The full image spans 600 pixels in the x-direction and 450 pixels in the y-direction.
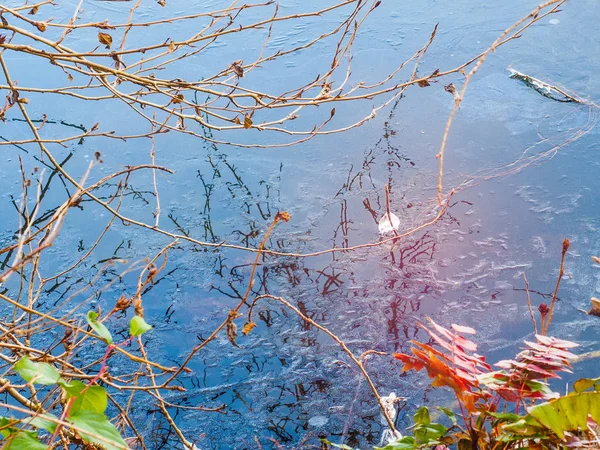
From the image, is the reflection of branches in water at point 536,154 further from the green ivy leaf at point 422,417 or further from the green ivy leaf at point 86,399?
the green ivy leaf at point 86,399

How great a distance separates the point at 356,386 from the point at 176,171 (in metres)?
1.89

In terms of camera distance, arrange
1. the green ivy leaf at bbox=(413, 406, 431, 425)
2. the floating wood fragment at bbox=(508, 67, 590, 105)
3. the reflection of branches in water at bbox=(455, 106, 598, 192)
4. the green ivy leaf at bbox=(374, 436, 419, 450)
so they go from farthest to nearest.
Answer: the floating wood fragment at bbox=(508, 67, 590, 105), the reflection of branches in water at bbox=(455, 106, 598, 192), the green ivy leaf at bbox=(413, 406, 431, 425), the green ivy leaf at bbox=(374, 436, 419, 450)

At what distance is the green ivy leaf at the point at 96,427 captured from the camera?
3.07ft

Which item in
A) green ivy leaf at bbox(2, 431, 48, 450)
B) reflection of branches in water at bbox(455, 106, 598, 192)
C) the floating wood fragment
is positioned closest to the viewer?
green ivy leaf at bbox(2, 431, 48, 450)

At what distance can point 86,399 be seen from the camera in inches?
39.8

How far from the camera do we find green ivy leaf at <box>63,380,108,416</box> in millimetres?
993

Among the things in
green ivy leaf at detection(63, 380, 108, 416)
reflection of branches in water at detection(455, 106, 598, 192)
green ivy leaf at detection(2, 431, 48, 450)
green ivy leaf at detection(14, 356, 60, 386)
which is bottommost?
reflection of branches in water at detection(455, 106, 598, 192)

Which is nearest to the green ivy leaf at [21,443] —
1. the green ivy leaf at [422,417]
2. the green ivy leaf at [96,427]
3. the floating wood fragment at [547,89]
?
the green ivy leaf at [96,427]

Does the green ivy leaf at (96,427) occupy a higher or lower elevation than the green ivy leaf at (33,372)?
lower

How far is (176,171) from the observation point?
3682 millimetres

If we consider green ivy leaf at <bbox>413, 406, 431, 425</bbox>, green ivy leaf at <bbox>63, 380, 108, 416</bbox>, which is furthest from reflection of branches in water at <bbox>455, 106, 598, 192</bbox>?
green ivy leaf at <bbox>63, 380, 108, 416</bbox>

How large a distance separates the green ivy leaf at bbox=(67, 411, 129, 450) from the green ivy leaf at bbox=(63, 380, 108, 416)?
1cm

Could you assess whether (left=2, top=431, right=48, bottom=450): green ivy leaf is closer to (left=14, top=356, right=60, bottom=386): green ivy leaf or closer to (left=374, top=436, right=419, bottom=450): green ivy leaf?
(left=14, top=356, right=60, bottom=386): green ivy leaf

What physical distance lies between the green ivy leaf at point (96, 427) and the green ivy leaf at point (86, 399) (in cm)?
1
